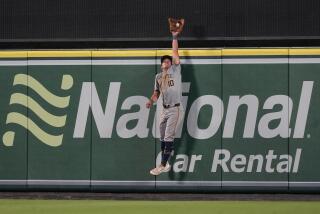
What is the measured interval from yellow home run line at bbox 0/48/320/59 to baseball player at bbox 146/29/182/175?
1.01ft

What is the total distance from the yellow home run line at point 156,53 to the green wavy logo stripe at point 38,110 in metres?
0.46

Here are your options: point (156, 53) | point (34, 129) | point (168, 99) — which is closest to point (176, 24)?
point (156, 53)

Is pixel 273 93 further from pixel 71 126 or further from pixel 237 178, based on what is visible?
pixel 71 126

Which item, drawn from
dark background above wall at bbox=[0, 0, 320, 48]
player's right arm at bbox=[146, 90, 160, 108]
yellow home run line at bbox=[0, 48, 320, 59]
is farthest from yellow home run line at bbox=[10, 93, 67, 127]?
player's right arm at bbox=[146, 90, 160, 108]

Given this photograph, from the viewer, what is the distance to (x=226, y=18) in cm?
1575

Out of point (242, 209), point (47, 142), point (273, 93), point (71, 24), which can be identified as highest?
point (71, 24)

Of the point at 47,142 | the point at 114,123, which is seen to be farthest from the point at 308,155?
the point at 47,142

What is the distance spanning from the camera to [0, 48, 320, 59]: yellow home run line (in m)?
15.7

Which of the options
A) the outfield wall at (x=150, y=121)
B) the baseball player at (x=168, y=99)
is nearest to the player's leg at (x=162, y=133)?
the baseball player at (x=168, y=99)

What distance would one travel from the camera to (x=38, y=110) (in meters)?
16.3

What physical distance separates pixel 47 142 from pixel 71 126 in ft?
1.97

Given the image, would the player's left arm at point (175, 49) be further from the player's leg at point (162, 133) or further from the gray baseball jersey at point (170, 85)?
the player's leg at point (162, 133)

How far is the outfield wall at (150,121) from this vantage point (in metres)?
15.8

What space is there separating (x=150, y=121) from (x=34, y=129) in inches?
94.0
